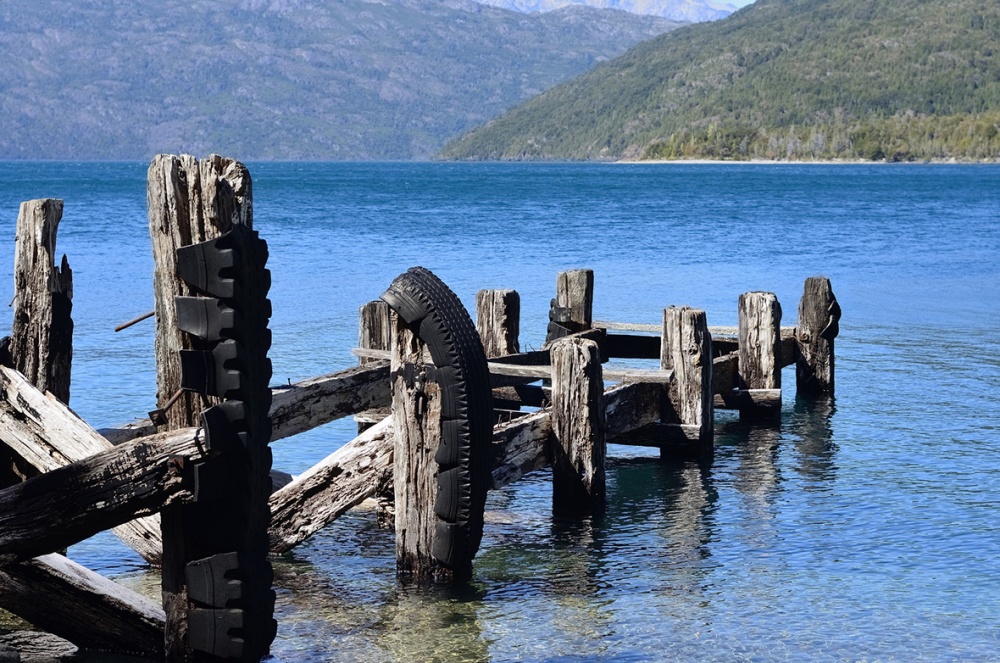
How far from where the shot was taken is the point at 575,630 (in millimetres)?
7336

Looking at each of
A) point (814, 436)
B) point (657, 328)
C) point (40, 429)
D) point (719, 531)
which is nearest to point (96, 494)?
point (40, 429)

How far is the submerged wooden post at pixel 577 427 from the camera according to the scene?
8930 millimetres

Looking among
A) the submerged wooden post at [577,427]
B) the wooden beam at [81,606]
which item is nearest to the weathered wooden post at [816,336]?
the submerged wooden post at [577,427]

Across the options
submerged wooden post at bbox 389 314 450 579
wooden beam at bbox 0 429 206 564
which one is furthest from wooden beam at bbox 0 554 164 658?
submerged wooden post at bbox 389 314 450 579

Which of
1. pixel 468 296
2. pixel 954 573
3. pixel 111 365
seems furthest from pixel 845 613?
pixel 468 296

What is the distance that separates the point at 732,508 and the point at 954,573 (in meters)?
2.05

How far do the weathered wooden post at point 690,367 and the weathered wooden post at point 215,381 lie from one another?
6.00m

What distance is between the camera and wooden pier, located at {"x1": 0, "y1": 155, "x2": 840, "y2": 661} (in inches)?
205

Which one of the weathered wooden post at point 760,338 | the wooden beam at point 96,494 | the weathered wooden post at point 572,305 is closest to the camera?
the wooden beam at point 96,494

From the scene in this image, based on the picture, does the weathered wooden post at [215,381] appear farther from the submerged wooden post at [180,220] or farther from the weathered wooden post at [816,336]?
the weathered wooden post at [816,336]

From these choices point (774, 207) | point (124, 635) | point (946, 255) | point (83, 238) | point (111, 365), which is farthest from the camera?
point (774, 207)

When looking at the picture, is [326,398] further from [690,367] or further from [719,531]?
[690,367]

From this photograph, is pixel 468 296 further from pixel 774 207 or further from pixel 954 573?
pixel 774 207

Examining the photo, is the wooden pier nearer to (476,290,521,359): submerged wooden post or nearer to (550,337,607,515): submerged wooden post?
(550,337,607,515): submerged wooden post
